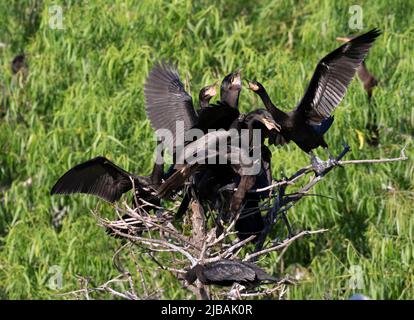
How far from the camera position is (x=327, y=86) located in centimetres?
734

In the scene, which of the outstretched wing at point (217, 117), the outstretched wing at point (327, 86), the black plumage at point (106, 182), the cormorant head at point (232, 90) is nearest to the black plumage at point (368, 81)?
the outstretched wing at point (327, 86)

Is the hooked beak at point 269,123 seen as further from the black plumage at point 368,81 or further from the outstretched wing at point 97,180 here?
the black plumage at point 368,81

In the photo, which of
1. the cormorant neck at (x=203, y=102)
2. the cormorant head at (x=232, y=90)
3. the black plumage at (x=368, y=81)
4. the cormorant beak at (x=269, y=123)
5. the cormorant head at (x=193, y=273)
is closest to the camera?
the cormorant head at (x=193, y=273)

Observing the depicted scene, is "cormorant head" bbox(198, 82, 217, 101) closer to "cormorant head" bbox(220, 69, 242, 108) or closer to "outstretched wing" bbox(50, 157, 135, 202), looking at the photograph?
"cormorant head" bbox(220, 69, 242, 108)

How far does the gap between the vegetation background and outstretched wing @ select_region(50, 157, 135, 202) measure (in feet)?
7.56

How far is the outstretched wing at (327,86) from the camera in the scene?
730 centimetres

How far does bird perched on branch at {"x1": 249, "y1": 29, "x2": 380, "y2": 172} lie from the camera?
7.26 metres

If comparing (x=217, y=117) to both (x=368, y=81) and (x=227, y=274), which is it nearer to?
(x=227, y=274)

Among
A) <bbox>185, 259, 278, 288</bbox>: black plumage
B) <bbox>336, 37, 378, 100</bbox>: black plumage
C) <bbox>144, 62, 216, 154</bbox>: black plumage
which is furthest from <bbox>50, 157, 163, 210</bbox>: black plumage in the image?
<bbox>336, 37, 378, 100</bbox>: black plumage

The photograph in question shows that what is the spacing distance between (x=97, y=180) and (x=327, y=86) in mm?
1427

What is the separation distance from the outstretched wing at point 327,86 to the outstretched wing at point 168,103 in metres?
0.68

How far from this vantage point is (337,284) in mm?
9719
